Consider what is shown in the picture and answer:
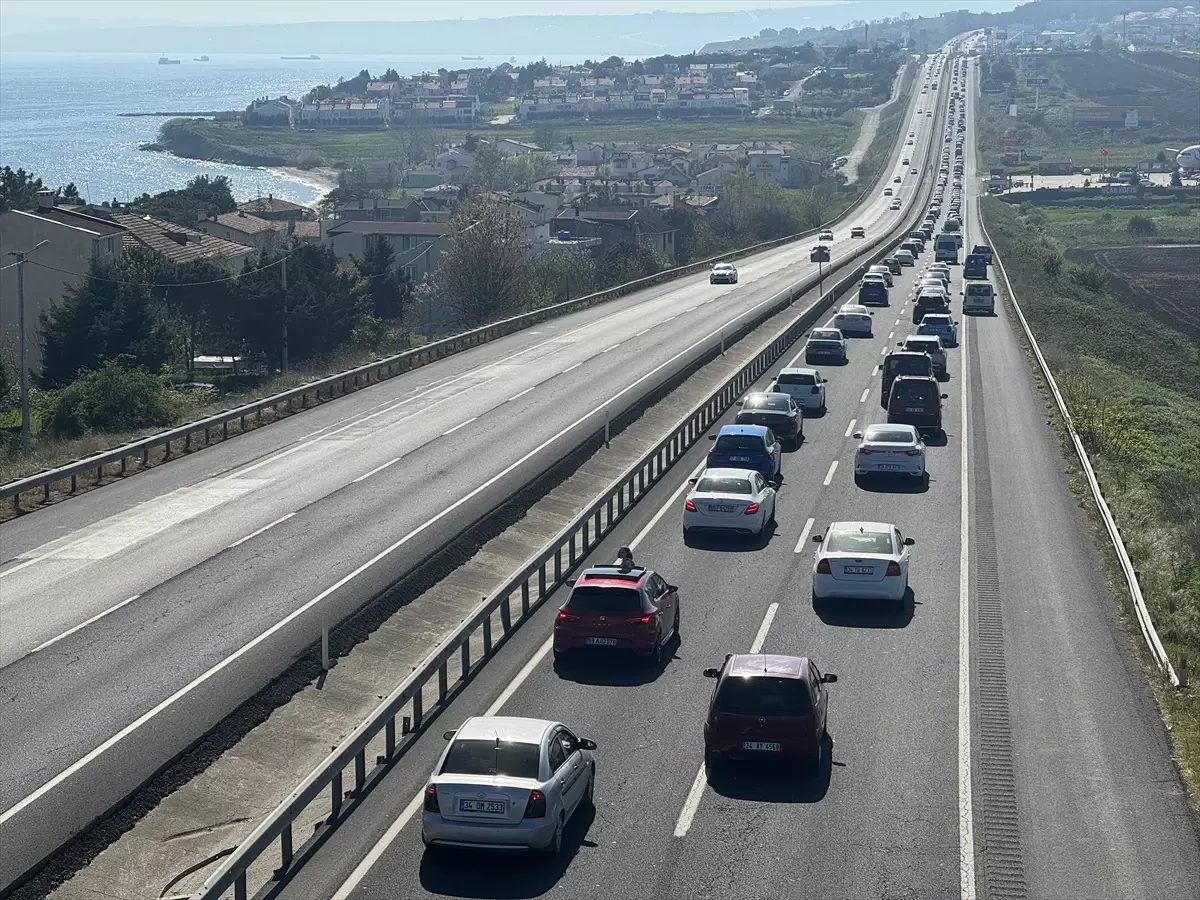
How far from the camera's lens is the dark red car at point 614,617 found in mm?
21781

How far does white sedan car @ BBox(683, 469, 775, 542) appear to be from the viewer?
29547 mm

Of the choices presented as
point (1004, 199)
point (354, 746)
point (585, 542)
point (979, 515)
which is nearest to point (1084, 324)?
point (979, 515)

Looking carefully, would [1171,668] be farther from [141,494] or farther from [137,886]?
[141,494]

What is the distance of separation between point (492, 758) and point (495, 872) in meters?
1.10

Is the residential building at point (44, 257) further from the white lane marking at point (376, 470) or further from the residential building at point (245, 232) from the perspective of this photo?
the white lane marking at point (376, 470)

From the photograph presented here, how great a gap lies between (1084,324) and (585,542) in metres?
56.1

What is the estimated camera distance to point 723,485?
30.3 meters

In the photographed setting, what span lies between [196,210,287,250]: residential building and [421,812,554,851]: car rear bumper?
96186 mm

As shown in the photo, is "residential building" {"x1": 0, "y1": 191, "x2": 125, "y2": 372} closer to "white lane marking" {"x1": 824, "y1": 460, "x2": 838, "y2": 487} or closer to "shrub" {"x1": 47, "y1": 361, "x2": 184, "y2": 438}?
"shrub" {"x1": 47, "y1": 361, "x2": 184, "y2": 438}

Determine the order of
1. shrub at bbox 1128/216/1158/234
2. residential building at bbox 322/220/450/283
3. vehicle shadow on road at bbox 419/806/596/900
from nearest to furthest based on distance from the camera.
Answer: vehicle shadow on road at bbox 419/806/596/900 → residential building at bbox 322/220/450/283 → shrub at bbox 1128/216/1158/234

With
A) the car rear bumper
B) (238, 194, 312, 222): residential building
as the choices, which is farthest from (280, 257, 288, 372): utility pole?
(238, 194, 312, 222): residential building

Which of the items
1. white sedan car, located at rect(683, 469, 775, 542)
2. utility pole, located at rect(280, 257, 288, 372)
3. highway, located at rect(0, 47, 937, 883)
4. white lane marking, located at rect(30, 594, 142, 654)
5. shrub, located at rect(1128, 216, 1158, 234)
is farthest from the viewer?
shrub, located at rect(1128, 216, 1158, 234)

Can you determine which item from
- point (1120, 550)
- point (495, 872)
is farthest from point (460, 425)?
point (495, 872)

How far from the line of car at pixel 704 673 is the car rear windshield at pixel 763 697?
11mm
